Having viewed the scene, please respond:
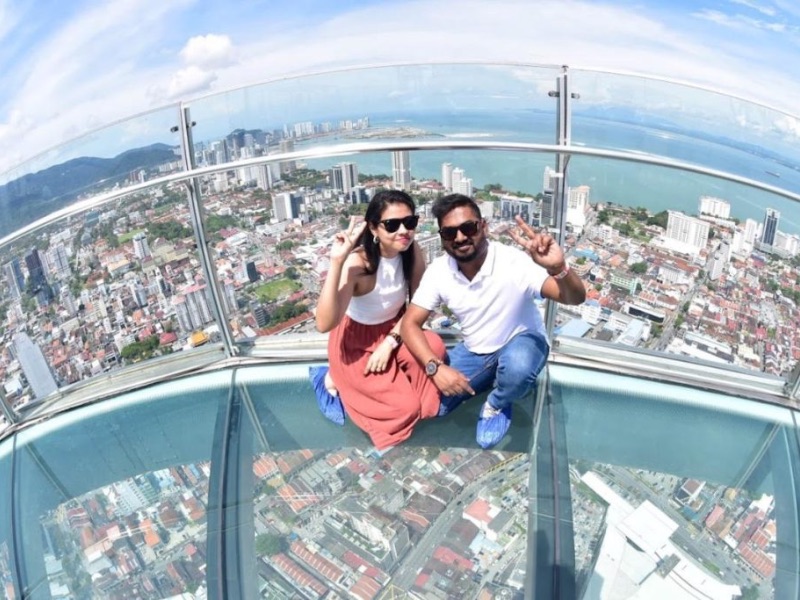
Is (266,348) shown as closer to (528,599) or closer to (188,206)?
(188,206)

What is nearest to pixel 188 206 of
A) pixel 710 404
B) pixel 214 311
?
pixel 214 311

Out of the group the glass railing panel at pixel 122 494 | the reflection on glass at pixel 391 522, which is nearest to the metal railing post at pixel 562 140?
the reflection on glass at pixel 391 522

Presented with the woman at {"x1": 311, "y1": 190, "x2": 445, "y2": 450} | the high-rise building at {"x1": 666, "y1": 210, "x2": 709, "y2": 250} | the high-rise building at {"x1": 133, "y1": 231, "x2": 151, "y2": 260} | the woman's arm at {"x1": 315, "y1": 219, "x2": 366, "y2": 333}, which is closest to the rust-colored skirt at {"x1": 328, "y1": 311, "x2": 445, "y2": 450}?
the woman at {"x1": 311, "y1": 190, "x2": 445, "y2": 450}

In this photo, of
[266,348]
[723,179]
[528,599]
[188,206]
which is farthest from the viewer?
[266,348]

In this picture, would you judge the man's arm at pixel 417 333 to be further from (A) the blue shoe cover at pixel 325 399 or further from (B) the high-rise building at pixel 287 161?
(B) the high-rise building at pixel 287 161

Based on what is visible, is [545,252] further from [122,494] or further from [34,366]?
[34,366]

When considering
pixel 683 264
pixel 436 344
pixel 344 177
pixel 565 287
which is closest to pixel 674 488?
pixel 565 287

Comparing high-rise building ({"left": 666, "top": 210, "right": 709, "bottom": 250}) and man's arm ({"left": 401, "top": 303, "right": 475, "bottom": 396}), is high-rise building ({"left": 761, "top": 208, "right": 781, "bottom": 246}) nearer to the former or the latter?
high-rise building ({"left": 666, "top": 210, "right": 709, "bottom": 250})
